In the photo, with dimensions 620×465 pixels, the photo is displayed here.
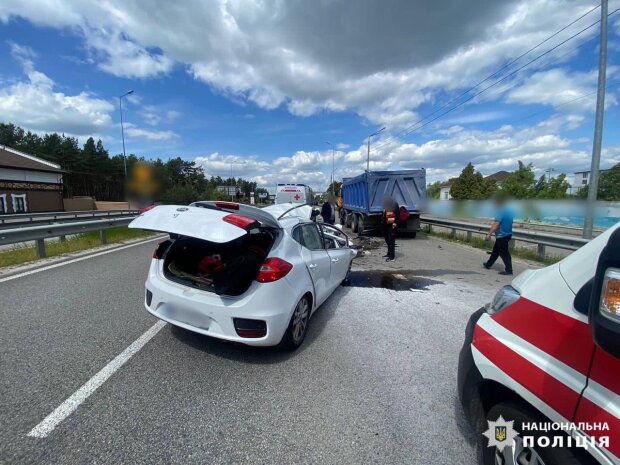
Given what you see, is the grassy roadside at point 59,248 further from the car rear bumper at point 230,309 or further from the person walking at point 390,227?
the person walking at point 390,227

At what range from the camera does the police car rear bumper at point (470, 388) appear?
183 cm

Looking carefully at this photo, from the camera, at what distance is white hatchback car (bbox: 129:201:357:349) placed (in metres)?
2.78

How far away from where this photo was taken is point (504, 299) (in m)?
1.91

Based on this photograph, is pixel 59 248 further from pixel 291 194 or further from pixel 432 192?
pixel 432 192

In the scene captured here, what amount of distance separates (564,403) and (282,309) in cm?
214

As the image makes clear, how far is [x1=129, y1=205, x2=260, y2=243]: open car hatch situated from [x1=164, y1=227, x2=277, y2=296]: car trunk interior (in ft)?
1.51

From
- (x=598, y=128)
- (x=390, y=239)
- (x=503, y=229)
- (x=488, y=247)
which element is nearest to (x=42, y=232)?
(x=390, y=239)

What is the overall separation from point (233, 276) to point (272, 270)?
0.37 metres

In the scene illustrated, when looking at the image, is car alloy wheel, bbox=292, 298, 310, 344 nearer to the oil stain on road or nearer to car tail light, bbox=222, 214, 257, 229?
car tail light, bbox=222, 214, 257, 229

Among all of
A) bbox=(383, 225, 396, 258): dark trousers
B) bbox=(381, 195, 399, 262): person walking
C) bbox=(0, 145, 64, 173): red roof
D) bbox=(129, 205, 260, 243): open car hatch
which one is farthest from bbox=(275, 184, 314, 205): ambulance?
bbox=(0, 145, 64, 173): red roof

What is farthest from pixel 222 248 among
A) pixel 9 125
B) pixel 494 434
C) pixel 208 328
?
pixel 9 125

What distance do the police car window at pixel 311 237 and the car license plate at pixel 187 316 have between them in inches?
56.5

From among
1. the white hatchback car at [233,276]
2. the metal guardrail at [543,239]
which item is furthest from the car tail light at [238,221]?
the metal guardrail at [543,239]

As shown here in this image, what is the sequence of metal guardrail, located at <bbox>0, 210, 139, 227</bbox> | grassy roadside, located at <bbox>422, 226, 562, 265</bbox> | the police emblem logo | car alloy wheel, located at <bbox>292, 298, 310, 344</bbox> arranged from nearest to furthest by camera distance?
the police emblem logo < car alloy wheel, located at <bbox>292, 298, 310, 344</bbox> < grassy roadside, located at <bbox>422, 226, 562, 265</bbox> < metal guardrail, located at <bbox>0, 210, 139, 227</bbox>
